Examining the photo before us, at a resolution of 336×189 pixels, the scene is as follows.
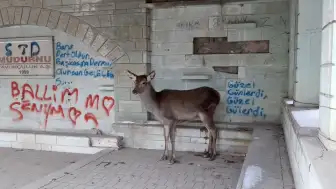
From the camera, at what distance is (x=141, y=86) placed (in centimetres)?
493

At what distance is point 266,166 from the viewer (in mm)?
2992

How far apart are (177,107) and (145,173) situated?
45.3 inches

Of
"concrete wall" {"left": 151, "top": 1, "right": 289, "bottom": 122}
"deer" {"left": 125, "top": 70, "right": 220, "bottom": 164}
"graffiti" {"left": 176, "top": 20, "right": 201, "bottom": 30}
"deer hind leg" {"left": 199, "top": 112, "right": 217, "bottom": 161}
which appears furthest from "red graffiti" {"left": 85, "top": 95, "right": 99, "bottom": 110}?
"deer hind leg" {"left": 199, "top": 112, "right": 217, "bottom": 161}

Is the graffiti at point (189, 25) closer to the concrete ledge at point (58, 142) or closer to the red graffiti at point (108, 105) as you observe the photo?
the red graffiti at point (108, 105)

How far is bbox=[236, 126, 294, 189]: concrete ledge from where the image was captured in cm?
256

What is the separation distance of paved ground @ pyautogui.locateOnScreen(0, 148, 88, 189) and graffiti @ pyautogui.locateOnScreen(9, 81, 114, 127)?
0.76 meters

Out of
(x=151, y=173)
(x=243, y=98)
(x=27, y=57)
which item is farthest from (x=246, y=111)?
(x=27, y=57)

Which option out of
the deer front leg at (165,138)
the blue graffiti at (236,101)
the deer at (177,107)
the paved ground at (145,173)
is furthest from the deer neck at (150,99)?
the blue graffiti at (236,101)

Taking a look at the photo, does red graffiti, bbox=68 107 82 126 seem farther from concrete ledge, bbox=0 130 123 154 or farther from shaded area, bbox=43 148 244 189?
shaded area, bbox=43 148 244 189

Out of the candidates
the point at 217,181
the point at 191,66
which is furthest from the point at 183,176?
the point at 191,66

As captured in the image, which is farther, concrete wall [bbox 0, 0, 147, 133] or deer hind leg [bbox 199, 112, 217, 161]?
concrete wall [bbox 0, 0, 147, 133]

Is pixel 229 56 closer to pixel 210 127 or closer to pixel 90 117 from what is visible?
pixel 210 127

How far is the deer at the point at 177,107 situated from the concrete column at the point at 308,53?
1.77 m

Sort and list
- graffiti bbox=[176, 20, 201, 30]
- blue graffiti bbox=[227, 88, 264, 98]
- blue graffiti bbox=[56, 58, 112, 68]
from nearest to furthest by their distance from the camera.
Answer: blue graffiti bbox=[227, 88, 264, 98]
graffiti bbox=[176, 20, 201, 30]
blue graffiti bbox=[56, 58, 112, 68]
